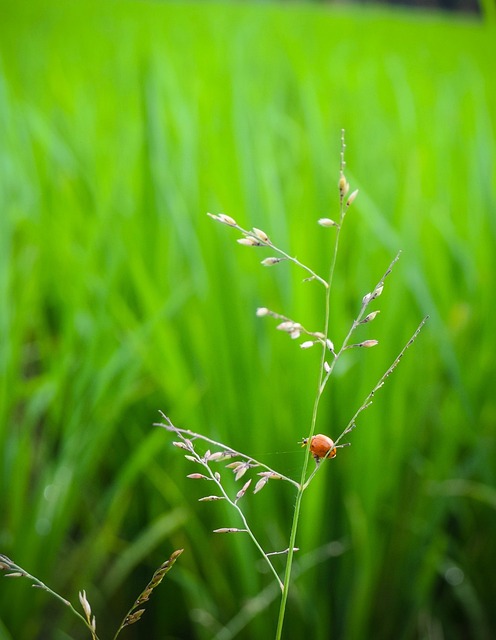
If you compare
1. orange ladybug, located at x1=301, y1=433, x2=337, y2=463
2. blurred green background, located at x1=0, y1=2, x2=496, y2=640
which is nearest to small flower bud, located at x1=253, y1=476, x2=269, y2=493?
orange ladybug, located at x1=301, y1=433, x2=337, y2=463

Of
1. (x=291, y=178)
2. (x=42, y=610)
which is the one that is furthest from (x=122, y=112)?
(x=42, y=610)

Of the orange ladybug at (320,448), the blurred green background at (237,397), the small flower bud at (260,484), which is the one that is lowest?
the blurred green background at (237,397)

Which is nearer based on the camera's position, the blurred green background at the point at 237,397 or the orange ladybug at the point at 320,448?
the orange ladybug at the point at 320,448

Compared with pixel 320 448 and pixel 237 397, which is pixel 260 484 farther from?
pixel 237 397

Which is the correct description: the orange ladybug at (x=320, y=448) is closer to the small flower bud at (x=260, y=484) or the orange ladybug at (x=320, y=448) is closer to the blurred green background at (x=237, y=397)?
the small flower bud at (x=260, y=484)

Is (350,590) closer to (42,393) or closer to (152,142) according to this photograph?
(42,393)

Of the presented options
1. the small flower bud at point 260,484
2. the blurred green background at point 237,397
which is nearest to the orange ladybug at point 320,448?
the small flower bud at point 260,484

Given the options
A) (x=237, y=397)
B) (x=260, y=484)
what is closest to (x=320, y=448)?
(x=260, y=484)

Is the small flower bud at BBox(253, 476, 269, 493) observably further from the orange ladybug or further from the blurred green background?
the blurred green background
